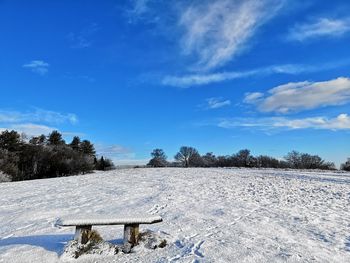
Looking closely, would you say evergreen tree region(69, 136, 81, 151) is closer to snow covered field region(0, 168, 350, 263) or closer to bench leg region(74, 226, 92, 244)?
snow covered field region(0, 168, 350, 263)

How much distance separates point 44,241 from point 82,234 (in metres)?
1.43

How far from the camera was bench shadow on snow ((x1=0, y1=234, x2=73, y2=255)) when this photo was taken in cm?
724

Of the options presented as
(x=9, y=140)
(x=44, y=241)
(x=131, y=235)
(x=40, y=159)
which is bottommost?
(x=44, y=241)

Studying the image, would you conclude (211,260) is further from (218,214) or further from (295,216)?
(295,216)

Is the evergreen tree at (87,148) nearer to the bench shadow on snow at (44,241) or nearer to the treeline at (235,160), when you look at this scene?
the treeline at (235,160)

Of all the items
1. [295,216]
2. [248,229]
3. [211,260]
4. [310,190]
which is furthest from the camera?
[310,190]

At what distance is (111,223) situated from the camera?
22.6 feet

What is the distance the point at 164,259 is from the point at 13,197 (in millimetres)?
12999

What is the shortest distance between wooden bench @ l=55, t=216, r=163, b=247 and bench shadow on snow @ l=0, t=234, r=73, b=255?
52 centimetres

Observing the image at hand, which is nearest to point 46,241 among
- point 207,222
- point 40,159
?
point 207,222

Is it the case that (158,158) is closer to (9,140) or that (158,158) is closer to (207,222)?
(9,140)

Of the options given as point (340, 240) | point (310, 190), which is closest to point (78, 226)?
point (340, 240)

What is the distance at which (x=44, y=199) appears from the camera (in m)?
15.2

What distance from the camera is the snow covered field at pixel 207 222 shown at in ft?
22.3
